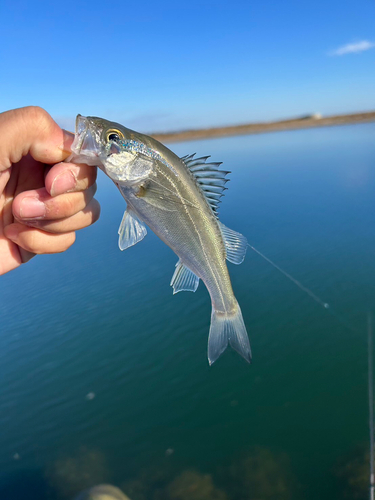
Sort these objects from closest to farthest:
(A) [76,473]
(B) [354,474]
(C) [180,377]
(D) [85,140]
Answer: (D) [85,140], (B) [354,474], (A) [76,473], (C) [180,377]

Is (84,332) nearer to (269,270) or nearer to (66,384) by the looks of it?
(66,384)

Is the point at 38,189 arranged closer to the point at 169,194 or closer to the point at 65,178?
the point at 65,178

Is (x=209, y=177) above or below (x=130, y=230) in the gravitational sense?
above

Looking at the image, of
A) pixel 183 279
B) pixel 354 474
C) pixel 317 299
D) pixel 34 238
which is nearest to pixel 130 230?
pixel 183 279

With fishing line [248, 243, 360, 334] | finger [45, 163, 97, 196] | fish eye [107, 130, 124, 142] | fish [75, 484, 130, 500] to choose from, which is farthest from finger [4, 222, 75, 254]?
fishing line [248, 243, 360, 334]

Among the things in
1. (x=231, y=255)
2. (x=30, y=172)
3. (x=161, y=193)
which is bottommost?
(x=231, y=255)

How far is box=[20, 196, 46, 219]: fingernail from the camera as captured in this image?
8.19 ft

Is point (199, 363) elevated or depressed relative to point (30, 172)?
depressed

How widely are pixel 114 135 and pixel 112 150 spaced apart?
0.33 ft

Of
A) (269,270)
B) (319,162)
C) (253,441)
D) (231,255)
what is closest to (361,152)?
(319,162)

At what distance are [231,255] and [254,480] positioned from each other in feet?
11.3

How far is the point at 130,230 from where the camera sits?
253 cm

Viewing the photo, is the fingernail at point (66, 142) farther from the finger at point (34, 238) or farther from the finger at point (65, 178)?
the finger at point (34, 238)

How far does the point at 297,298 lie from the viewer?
732 centimetres
